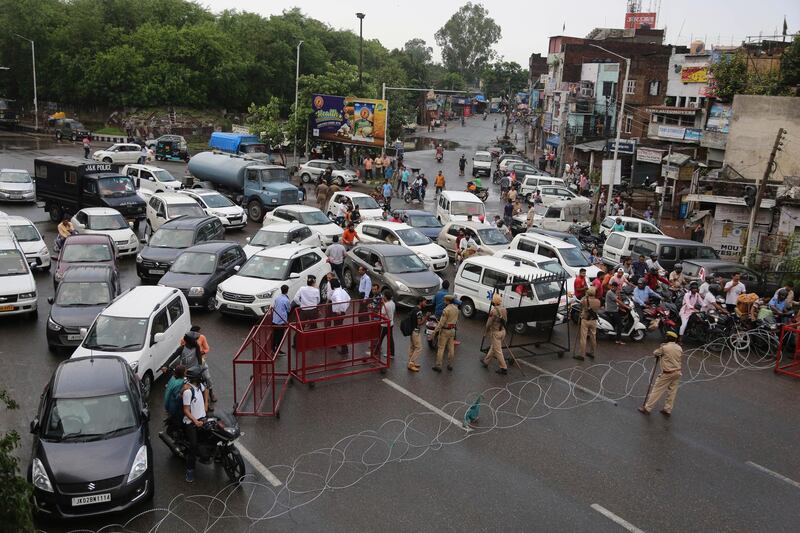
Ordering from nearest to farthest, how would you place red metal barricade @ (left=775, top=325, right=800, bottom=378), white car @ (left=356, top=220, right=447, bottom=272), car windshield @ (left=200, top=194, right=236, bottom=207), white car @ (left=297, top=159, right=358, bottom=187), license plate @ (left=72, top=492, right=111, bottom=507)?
license plate @ (left=72, top=492, right=111, bottom=507), red metal barricade @ (left=775, top=325, right=800, bottom=378), white car @ (left=356, top=220, right=447, bottom=272), car windshield @ (left=200, top=194, right=236, bottom=207), white car @ (left=297, top=159, right=358, bottom=187)

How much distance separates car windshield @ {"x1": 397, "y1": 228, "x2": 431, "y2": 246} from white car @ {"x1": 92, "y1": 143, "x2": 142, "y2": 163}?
28.4 meters

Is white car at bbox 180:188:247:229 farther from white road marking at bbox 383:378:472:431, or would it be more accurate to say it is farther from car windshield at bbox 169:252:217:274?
white road marking at bbox 383:378:472:431

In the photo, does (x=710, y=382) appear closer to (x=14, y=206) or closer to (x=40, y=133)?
(x=14, y=206)

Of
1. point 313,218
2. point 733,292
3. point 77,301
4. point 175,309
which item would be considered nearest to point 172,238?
point 77,301

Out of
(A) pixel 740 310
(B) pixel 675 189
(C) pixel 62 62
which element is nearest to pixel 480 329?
(A) pixel 740 310

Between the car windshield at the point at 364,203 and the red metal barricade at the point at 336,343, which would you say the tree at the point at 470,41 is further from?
the red metal barricade at the point at 336,343

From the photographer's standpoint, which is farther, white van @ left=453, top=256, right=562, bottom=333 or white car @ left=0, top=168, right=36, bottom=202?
white car @ left=0, top=168, right=36, bottom=202

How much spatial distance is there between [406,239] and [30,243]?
1125 centimetres

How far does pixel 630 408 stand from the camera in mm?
12500

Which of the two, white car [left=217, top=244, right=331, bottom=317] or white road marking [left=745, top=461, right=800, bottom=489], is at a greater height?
white car [left=217, top=244, right=331, bottom=317]

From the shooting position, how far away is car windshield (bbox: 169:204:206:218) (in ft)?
80.6

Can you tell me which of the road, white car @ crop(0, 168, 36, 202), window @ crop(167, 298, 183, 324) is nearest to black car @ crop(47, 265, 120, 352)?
the road

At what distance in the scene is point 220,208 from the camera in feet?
89.5

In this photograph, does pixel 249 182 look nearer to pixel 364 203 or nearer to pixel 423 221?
pixel 364 203
